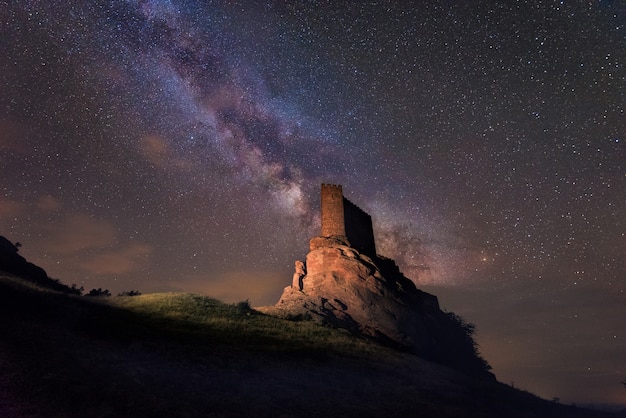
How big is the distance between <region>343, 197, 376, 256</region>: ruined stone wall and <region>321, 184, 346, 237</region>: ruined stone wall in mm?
855

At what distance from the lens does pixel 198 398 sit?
60.2ft

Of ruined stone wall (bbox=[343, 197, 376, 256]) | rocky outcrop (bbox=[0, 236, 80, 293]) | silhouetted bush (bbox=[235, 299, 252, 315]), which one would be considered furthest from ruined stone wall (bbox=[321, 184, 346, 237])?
rocky outcrop (bbox=[0, 236, 80, 293])

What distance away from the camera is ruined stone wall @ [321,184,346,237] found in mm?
57875

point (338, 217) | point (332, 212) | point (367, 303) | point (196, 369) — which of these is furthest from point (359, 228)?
point (196, 369)

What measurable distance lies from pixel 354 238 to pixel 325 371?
108 feet

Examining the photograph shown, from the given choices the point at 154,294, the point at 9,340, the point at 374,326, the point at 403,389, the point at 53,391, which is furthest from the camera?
the point at 374,326

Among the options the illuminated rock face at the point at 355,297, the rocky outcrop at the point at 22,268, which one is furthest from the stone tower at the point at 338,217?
the rocky outcrop at the point at 22,268

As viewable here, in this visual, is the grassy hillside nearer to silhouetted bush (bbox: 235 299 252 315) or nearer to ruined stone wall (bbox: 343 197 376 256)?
silhouetted bush (bbox: 235 299 252 315)

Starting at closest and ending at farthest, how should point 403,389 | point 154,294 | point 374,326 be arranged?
1. point 403,389
2. point 154,294
3. point 374,326

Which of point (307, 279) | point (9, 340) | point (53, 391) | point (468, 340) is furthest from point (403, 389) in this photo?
point (468, 340)

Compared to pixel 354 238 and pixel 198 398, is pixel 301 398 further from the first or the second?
pixel 354 238

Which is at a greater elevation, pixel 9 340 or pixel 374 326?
pixel 9 340

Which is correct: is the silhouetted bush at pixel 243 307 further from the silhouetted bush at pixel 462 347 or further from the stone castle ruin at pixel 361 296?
the silhouetted bush at pixel 462 347

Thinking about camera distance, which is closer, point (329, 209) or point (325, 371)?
point (325, 371)
